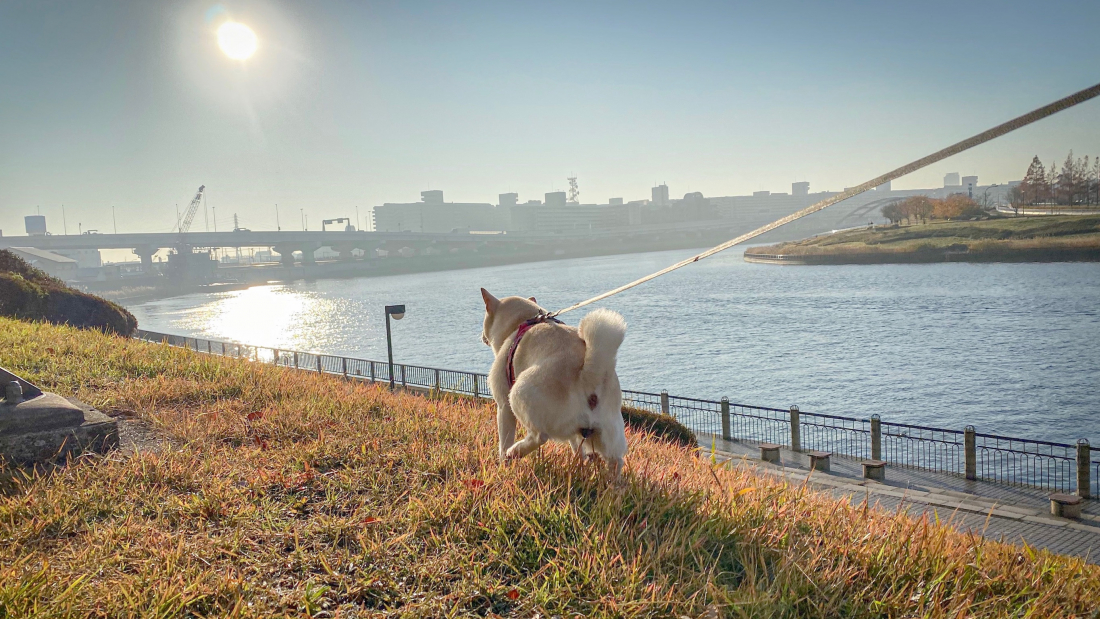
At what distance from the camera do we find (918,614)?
132 inches

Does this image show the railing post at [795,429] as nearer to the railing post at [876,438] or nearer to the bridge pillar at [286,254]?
the railing post at [876,438]

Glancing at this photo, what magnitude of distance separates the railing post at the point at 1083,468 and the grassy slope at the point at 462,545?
14.7 meters

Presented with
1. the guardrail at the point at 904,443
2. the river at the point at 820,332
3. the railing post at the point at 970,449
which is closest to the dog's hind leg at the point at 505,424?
the guardrail at the point at 904,443

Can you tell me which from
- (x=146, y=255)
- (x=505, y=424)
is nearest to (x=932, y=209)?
(x=505, y=424)

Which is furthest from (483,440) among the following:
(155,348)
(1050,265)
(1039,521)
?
(1050,265)

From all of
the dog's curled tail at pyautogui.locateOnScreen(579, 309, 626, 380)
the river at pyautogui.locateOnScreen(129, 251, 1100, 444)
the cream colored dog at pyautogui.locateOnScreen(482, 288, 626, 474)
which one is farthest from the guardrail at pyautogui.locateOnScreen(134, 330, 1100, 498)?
the dog's curled tail at pyautogui.locateOnScreen(579, 309, 626, 380)

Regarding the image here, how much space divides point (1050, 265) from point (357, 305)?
78.0 m

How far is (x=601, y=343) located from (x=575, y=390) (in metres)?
0.35

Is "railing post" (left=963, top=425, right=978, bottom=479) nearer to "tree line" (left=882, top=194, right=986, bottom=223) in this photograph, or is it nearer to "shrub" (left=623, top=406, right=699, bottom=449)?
"shrub" (left=623, top=406, right=699, bottom=449)

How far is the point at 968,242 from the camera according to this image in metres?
88.9

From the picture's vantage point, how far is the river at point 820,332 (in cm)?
3212

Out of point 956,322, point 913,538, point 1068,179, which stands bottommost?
point 956,322

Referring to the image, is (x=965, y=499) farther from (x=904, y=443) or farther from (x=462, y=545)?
(x=462, y=545)

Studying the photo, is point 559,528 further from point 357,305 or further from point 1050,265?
point 1050,265
